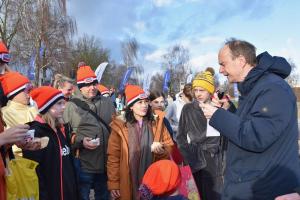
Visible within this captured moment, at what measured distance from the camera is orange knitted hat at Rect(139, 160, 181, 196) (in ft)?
10.8

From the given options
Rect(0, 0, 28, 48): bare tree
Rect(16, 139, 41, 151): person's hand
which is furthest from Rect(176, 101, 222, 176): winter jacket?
Rect(0, 0, 28, 48): bare tree

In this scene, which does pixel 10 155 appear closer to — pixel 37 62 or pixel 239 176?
pixel 239 176

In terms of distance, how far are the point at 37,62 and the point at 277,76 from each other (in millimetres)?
19528

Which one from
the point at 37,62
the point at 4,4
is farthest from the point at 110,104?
the point at 4,4

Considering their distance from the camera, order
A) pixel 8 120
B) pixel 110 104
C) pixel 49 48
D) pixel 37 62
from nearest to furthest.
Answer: pixel 8 120 → pixel 110 104 → pixel 37 62 → pixel 49 48

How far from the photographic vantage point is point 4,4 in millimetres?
26203

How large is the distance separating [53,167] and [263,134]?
218 cm

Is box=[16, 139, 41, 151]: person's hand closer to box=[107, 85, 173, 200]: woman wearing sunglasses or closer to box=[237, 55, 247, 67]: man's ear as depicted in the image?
box=[107, 85, 173, 200]: woman wearing sunglasses

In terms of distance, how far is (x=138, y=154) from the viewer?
4.53 meters

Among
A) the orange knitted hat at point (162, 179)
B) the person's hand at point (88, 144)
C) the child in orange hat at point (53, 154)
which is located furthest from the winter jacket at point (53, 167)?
the orange knitted hat at point (162, 179)

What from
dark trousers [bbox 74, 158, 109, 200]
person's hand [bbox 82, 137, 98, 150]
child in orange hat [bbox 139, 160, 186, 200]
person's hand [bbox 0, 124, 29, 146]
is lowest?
dark trousers [bbox 74, 158, 109, 200]

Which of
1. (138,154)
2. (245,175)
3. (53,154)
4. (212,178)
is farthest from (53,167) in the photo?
(212,178)

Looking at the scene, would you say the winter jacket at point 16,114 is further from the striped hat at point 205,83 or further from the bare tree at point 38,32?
the bare tree at point 38,32

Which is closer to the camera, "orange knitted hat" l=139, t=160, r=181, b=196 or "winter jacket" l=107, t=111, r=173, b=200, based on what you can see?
"orange knitted hat" l=139, t=160, r=181, b=196
